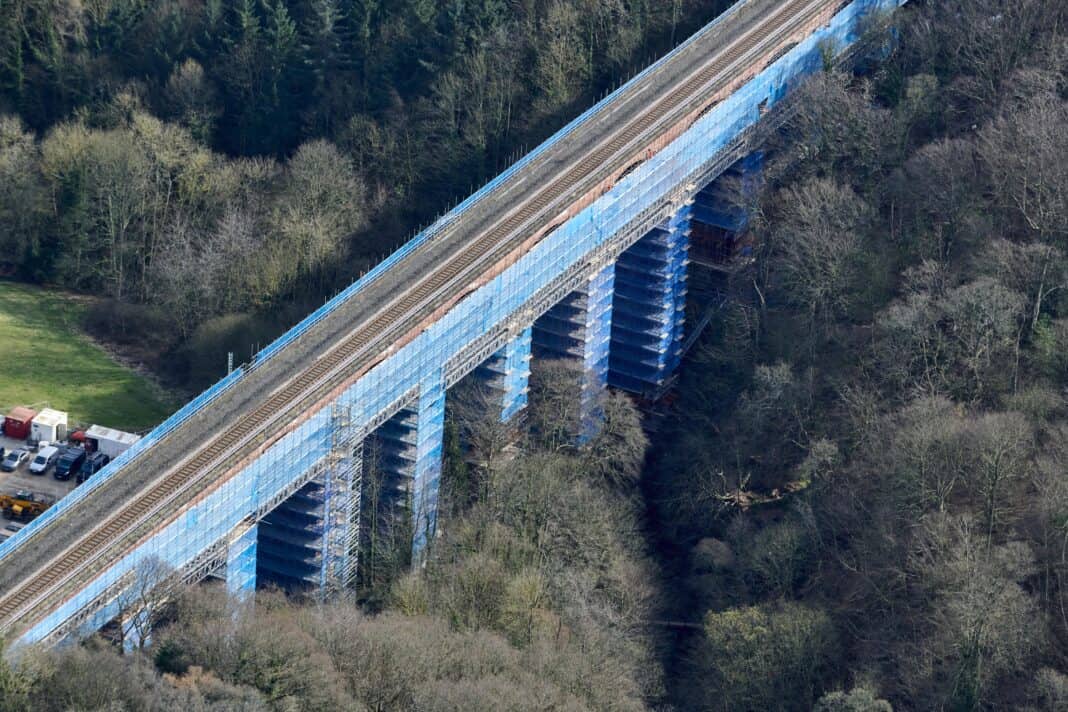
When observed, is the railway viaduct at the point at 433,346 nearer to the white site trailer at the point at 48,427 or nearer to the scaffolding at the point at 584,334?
the scaffolding at the point at 584,334

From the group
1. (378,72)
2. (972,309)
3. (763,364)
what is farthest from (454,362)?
(378,72)

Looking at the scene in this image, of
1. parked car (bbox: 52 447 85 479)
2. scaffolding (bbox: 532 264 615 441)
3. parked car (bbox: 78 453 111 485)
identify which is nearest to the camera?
parked car (bbox: 52 447 85 479)

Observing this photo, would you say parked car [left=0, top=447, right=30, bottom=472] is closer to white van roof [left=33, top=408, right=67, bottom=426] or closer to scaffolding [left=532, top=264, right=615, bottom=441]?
white van roof [left=33, top=408, right=67, bottom=426]

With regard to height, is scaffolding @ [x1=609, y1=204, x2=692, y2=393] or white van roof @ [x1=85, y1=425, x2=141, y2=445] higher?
scaffolding @ [x1=609, y1=204, x2=692, y2=393]

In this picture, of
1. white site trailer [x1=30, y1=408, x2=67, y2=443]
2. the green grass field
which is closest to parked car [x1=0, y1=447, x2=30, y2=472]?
white site trailer [x1=30, y1=408, x2=67, y2=443]

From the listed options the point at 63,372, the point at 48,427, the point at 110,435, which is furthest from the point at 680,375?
the point at 63,372

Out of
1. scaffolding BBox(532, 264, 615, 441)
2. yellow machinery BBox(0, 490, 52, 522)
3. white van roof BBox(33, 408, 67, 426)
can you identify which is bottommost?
yellow machinery BBox(0, 490, 52, 522)

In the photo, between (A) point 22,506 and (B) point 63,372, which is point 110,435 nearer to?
(A) point 22,506
